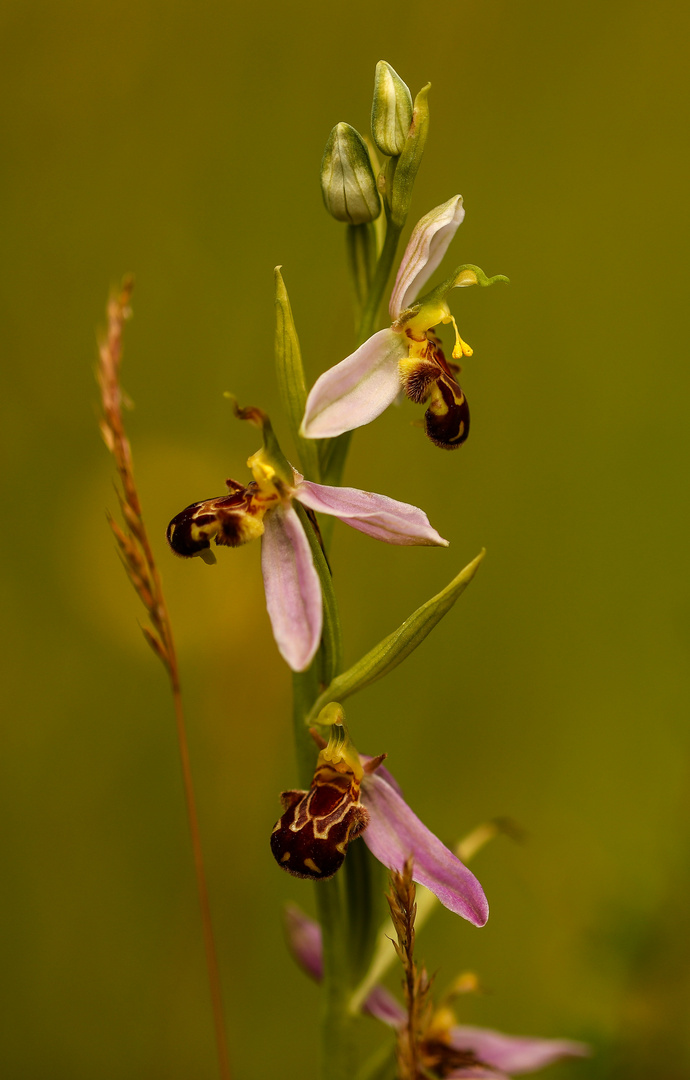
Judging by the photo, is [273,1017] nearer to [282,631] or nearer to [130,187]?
[282,631]

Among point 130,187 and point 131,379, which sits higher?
point 130,187

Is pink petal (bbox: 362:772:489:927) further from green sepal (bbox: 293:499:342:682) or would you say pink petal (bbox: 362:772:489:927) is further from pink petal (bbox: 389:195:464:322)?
pink petal (bbox: 389:195:464:322)

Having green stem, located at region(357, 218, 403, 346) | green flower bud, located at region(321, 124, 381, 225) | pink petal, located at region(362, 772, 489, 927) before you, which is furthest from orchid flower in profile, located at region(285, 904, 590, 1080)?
green flower bud, located at region(321, 124, 381, 225)

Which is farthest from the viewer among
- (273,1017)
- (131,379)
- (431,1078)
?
(131,379)

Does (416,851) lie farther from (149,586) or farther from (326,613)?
(149,586)

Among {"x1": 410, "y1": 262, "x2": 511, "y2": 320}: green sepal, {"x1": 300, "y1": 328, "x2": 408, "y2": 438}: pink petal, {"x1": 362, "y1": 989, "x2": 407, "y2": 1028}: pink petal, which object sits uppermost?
{"x1": 410, "y1": 262, "x2": 511, "y2": 320}: green sepal

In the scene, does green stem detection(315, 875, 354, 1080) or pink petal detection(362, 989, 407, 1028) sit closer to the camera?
green stem detection(315, 875, 354, 1080)

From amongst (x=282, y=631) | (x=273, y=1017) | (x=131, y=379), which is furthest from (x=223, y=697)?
(x=282, y=631)
